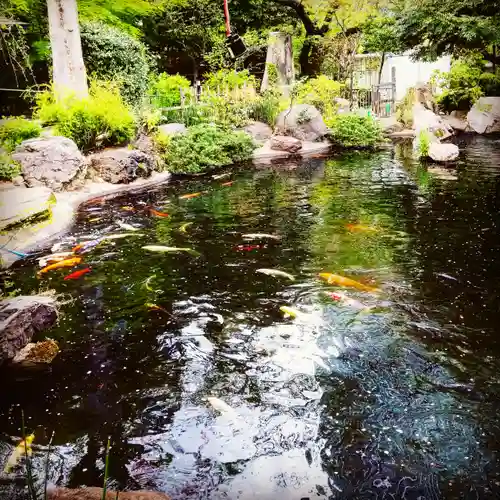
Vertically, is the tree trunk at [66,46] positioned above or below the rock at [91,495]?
above

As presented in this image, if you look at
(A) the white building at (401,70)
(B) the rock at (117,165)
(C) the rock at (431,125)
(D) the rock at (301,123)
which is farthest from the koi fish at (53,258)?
(A) the white building at (401,70)

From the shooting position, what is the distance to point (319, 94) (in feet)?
58.2

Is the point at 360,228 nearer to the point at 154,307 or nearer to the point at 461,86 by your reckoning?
the point at 154,307

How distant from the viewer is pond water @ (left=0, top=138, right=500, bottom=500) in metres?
2.98

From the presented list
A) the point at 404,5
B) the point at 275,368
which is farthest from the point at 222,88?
the point at 275,368

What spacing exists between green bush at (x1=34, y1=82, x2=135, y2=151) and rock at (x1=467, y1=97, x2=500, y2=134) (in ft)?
44.1

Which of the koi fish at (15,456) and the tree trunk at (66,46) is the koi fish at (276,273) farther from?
the tree trunk at (66,46)

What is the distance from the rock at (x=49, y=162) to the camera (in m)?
9.75

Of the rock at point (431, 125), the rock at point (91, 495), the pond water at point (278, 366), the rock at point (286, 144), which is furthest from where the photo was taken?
the rock at point (431, 125)

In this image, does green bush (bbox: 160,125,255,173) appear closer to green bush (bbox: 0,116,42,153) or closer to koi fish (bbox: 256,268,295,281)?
green bush (bbox: 0,116,42,153)

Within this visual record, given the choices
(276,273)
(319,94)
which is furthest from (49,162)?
(319,94)

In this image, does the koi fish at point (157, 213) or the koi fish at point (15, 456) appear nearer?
the koi fish at point (15, 456)

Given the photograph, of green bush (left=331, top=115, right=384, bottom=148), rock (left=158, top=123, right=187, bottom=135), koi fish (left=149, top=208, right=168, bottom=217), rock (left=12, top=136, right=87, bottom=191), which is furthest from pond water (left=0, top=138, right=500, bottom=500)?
green bush (left=331, top=115, right=384, bottom=148)

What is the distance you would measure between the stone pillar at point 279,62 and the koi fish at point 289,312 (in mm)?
15805
